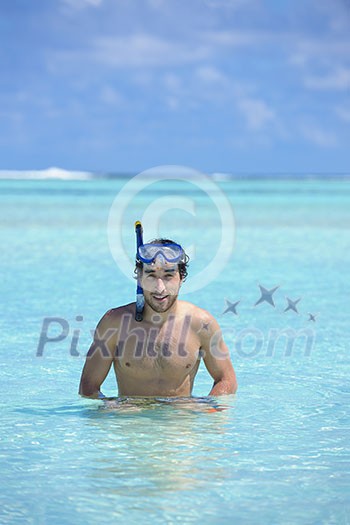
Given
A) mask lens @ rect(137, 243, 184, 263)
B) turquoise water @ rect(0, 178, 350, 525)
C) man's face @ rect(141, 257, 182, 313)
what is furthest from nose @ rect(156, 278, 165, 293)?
turquoise water @ rect(0, 178, 350, 525)

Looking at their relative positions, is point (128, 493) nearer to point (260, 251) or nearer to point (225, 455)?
point (225, 455)

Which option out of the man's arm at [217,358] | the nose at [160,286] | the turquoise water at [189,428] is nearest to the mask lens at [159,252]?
the nose at [160,286]

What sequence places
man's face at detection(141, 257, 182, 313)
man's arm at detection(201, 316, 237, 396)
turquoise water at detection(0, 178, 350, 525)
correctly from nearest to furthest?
turquoise water at detection(0, 178, 350, 525) → man's face at detection(141, 257, 182, 313) → man's arm at detection(201, 316, 237, 396)

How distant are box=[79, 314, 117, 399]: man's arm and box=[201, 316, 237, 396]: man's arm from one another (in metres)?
0.47

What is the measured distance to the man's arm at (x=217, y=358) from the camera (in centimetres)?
494

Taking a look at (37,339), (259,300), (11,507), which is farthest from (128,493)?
(259,300)

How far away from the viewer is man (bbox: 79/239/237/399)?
4809 mm

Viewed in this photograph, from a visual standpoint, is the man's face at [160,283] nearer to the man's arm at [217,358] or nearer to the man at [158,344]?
the man at [158,344]

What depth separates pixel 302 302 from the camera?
1038cm

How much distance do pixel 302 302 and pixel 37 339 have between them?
11.4 feet

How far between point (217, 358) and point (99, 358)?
23.5 inches

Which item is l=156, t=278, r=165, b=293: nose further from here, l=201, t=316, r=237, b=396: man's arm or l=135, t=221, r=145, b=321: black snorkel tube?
l=201, t=316, r=237, b=396: man's arm

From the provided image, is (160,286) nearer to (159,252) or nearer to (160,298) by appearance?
(160,298)

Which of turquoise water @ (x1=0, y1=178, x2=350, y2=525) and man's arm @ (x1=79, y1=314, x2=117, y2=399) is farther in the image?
man's arm @ (x1=79, y1=314, x2=117, y2=399)
